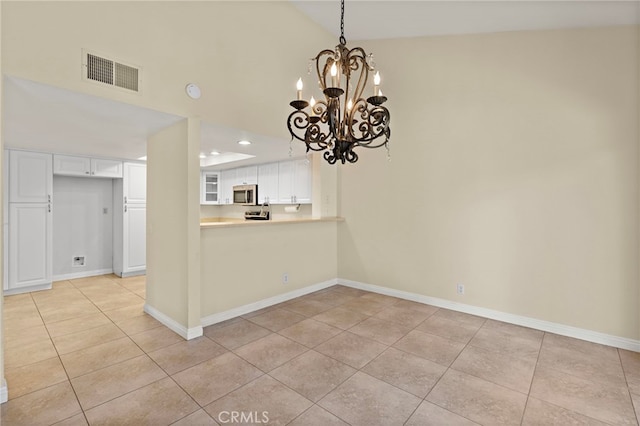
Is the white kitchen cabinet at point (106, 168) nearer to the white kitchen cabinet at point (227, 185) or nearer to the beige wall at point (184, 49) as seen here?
the white kitchen cabinet at point (227, 185)

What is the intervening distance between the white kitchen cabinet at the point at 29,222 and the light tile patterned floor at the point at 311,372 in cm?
87

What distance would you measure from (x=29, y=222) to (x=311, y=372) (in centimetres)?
462

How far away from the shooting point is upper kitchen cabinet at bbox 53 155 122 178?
4590 mm

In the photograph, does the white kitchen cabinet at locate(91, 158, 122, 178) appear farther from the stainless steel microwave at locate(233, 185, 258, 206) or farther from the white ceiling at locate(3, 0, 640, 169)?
the stainless steel microwave at locate(233, 185, 258, 206)

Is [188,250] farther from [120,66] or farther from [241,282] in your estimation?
[120,66]

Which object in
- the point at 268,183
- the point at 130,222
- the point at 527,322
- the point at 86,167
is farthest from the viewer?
the point at 268,183

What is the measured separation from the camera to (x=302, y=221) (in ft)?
13.6

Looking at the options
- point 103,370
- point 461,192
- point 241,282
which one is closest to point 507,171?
point 461,192

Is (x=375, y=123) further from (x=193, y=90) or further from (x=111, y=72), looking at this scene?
(x=111, y=72)

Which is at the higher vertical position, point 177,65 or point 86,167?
Result: point 177,65

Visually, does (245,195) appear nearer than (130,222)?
No

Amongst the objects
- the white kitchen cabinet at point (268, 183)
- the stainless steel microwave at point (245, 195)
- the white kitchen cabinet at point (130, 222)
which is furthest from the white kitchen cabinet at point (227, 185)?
the white kitchen cabinet at point (130, 222)

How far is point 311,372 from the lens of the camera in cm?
231

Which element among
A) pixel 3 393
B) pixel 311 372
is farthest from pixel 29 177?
pixel 311 372
